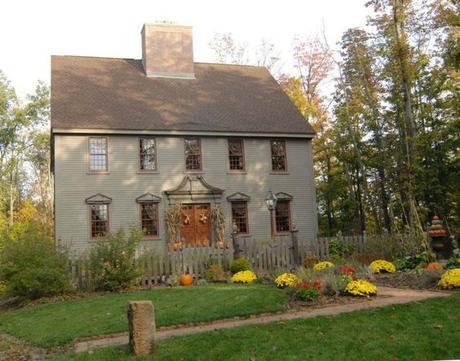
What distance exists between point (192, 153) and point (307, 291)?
14.3 meters

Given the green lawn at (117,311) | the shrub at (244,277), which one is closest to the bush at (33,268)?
the green lawn at (117,311)

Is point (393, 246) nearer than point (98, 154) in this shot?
Yes

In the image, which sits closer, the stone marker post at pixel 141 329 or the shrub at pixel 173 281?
the stone marker post at pixel 141 329

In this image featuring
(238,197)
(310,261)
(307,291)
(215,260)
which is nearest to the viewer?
(307,291)

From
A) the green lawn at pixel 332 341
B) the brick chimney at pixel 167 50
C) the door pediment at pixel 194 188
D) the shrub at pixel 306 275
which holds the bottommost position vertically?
the green lawn at pixel 332 341

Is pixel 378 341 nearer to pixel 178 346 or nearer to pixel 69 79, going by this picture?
pixel 178 346

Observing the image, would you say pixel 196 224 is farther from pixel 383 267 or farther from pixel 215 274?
pixel 383 267

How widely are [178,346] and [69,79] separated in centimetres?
2026

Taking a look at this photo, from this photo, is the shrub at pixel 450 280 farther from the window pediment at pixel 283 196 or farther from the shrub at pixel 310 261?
the window pediment at pixel 283 196

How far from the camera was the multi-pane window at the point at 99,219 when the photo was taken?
70.9 ft

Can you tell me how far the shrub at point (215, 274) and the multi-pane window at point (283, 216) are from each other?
883 centimetres

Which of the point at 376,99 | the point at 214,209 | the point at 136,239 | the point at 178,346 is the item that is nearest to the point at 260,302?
the point at 178,346

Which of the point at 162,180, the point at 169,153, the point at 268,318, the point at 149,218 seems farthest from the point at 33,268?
the point at 169,153

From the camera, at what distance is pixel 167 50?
88.7ft
